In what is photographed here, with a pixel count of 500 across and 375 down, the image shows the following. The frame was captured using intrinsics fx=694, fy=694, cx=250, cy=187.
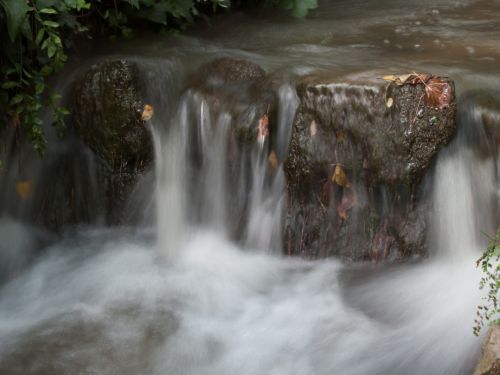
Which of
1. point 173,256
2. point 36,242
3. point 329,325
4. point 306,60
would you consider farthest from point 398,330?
point 36,242

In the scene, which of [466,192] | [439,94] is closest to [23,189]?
[439,94]

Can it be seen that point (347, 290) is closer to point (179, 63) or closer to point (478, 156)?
point (478, 156)

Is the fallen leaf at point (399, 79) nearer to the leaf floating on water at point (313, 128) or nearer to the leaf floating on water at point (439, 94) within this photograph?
the leaf floating on water at point (439, 94)

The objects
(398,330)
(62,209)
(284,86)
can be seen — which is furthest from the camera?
(62,209)

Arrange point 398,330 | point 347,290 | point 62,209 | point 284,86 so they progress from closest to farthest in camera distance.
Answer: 1. point 398,330
2. point 347,290
3. point 284,86
4. point 62,209

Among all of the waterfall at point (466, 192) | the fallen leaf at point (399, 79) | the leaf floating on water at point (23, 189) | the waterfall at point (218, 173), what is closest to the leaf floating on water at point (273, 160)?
the waterfall at point (218, 173)

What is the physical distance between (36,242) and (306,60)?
90.3 inches

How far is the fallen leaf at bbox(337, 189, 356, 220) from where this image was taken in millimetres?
4246

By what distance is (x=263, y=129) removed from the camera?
444 cm

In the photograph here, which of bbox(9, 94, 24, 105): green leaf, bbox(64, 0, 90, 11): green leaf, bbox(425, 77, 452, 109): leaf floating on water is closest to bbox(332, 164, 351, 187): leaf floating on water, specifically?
bbox(425, 77, 452, 109): leaf floating on water

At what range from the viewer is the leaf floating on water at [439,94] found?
13.2 ft

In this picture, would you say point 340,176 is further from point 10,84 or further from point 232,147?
point 10,84

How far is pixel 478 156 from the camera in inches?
163

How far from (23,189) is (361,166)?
2.30 meters
